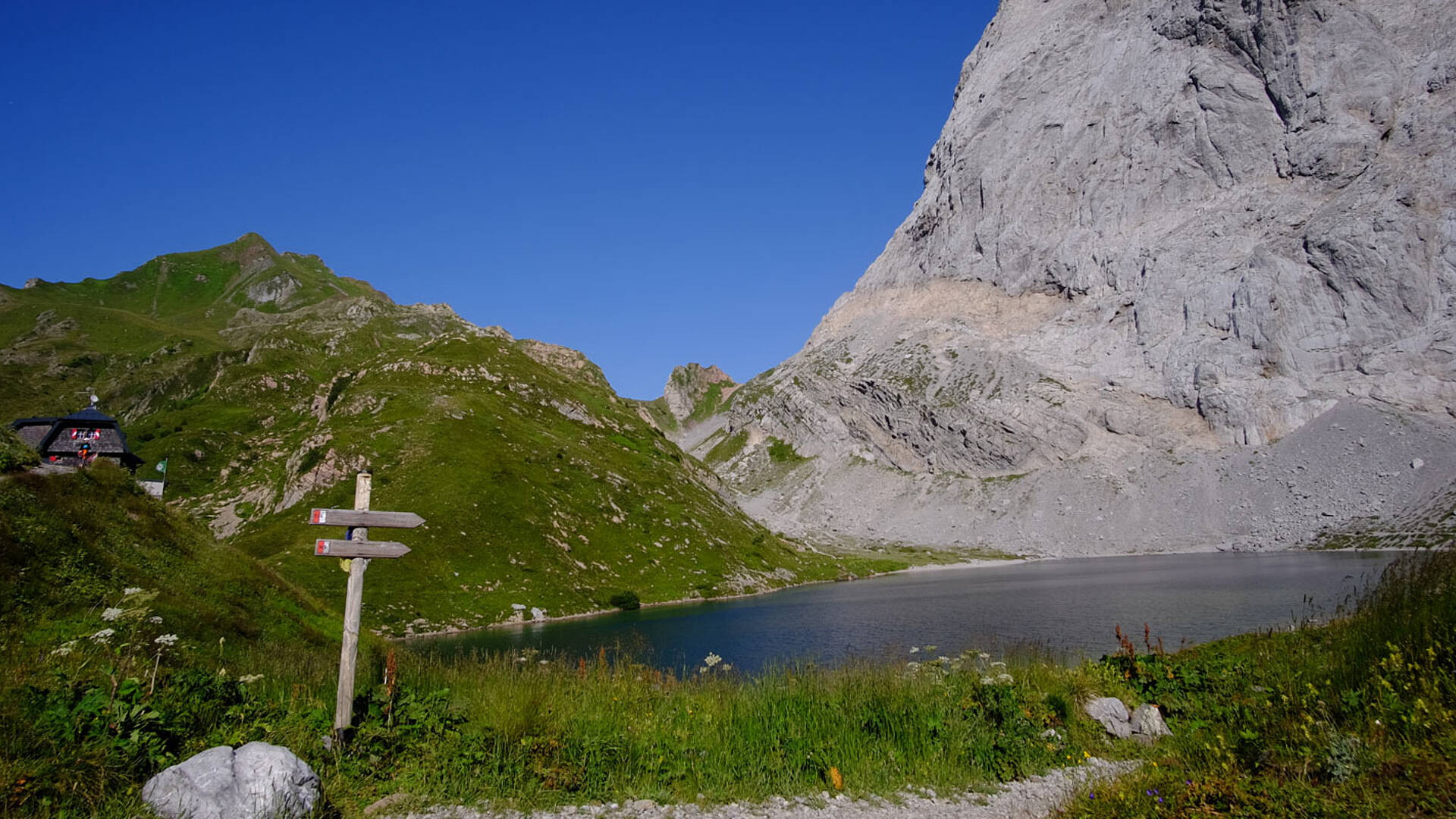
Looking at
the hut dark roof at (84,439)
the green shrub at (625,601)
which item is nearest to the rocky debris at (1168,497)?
the green shrub at (625,601)

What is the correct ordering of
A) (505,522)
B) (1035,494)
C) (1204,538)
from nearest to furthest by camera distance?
(505,522), (1204,538), (1035,494)

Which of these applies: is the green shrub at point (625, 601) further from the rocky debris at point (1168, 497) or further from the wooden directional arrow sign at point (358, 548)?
the rocky debris at point (1168, 497)

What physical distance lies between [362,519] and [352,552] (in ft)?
2.19

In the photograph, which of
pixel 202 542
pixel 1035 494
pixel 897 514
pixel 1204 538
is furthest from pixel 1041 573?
pixel 202 542

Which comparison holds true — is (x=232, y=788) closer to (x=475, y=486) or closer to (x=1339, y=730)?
(x=1339, y=730)

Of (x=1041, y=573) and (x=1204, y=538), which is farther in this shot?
(x=1204, y=538)

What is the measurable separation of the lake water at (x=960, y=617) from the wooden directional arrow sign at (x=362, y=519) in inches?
504

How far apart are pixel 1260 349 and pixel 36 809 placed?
621 feet

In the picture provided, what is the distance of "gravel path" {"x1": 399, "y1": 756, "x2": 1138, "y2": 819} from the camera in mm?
12242

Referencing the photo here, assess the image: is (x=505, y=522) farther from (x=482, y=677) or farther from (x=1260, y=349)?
(x=1260, y=349)

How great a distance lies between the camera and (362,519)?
14.2 metres

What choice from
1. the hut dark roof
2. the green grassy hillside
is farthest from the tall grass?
the hut dark roof

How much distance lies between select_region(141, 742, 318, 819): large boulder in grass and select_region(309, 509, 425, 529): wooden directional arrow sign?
4283 mm

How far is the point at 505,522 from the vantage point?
73.2 meters
